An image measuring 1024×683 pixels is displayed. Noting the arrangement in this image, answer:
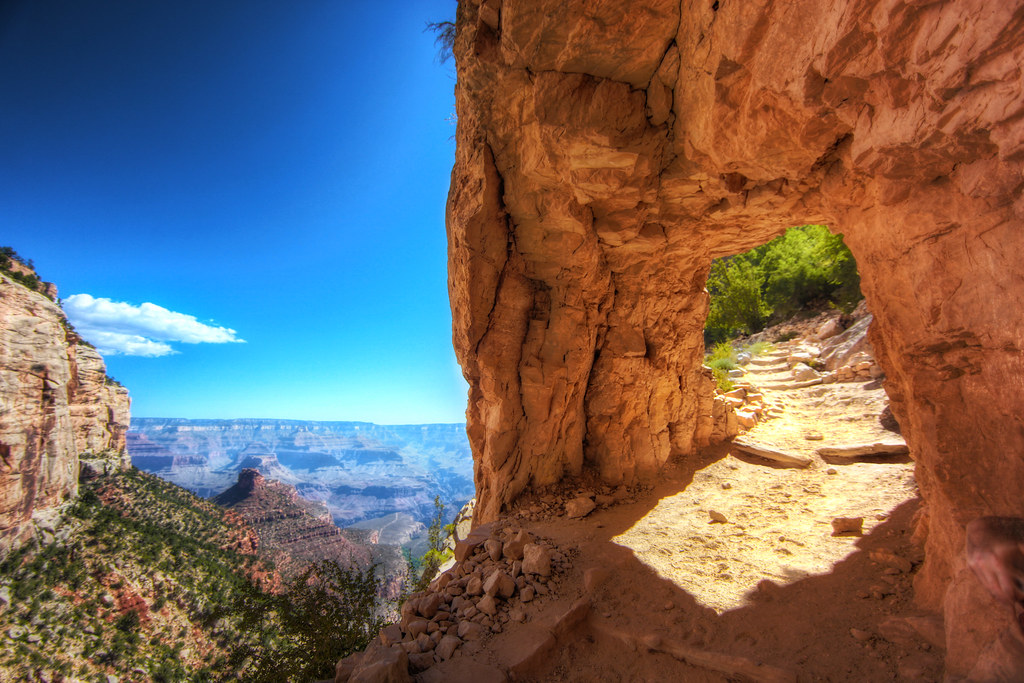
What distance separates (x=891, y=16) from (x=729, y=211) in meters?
2.73

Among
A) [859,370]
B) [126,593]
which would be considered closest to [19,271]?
[126,593]

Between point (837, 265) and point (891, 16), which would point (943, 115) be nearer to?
point (891, 16)

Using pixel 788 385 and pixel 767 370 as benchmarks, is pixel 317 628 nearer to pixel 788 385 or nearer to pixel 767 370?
pixel 788 385

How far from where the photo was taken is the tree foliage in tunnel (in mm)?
18109

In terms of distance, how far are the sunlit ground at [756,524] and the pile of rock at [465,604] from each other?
1421mm

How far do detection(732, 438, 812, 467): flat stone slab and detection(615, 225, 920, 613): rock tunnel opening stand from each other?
0.06ft

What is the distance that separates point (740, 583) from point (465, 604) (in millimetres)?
3049

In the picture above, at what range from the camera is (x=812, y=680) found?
108 inches

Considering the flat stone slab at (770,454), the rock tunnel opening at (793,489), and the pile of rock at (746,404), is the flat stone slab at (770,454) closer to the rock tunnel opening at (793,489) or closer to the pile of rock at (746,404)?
the rock tunnel opening at (793,489)

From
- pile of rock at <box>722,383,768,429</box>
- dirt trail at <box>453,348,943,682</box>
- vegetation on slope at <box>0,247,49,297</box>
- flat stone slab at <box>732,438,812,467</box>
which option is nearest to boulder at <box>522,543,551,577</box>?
dirt trail at <box>453,348,943,682</box>

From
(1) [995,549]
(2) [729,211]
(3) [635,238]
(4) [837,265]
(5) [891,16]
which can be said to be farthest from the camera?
(4) [837,265]

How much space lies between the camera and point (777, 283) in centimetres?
2083

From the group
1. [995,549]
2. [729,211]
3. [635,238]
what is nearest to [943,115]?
[995,549]

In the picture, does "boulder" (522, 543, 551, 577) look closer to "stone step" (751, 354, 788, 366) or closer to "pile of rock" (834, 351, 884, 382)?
"pile of rock" (834, 351, 884, 382)
